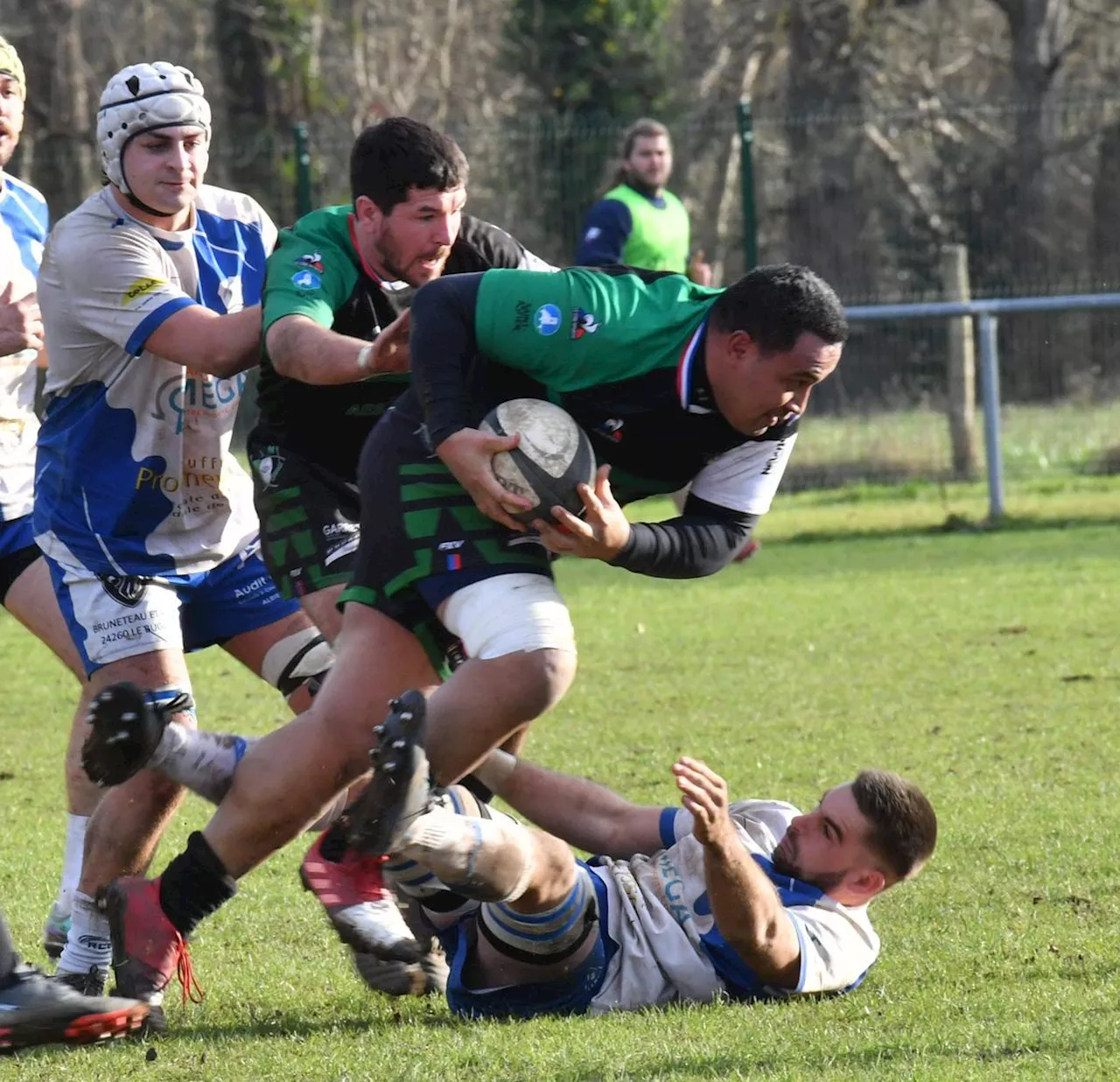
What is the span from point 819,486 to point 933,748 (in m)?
8.97

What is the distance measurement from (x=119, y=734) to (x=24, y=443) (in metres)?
2.07

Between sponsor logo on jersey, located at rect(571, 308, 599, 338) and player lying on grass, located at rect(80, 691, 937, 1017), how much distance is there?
896mm

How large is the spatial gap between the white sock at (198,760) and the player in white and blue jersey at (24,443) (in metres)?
0.87

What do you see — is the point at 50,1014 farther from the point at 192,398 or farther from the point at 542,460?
the point at 192,398

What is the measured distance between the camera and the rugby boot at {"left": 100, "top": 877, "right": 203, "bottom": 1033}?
13.7 feet

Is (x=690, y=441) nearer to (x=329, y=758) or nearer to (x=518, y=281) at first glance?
(x=518, y=281)

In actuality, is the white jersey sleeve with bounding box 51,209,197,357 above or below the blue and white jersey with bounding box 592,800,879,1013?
above

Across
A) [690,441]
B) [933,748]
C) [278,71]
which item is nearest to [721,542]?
[690,441]

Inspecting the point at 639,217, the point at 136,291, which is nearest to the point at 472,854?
the point at 136,291

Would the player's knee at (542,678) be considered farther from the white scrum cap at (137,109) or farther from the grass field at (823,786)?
the white scrum cap at (137,109)

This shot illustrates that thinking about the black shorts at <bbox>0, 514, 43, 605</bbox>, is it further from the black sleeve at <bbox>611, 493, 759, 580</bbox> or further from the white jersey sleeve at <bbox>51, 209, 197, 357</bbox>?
the black sleeve at <bbox>611, 493, 759, 580</bbox>

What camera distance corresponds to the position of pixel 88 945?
4637 millimetres

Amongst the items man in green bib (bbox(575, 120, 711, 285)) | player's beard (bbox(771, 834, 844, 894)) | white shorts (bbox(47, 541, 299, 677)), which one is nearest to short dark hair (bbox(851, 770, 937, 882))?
player's beard (bbox(771, 834, 844, 894))

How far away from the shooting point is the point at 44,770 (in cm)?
734
